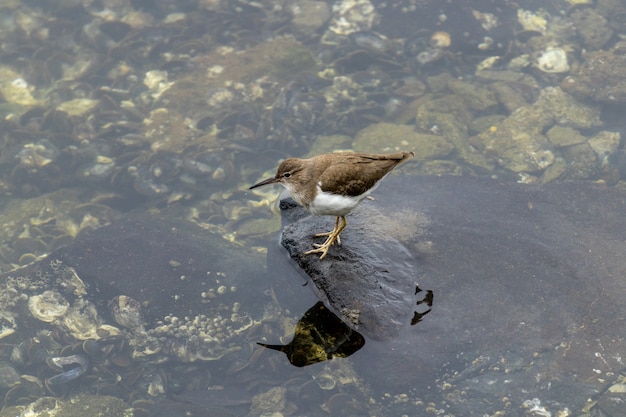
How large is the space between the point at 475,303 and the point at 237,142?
6329 mm

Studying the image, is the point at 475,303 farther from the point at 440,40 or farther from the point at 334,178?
the point at 440,40

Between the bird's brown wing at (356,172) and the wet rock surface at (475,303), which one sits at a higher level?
the bird's brown wing at (356,172)

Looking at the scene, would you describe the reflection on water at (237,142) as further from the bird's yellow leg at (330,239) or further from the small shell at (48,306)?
the bird's yellow leg at (330,239)

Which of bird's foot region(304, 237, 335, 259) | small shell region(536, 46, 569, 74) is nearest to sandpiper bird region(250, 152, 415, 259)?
bird's foot region(304, 237, 335, 259)

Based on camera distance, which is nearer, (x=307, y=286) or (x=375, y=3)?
(x=307, y=286)

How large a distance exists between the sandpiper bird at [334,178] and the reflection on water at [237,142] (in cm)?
128

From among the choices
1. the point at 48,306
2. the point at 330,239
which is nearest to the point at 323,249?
the point at 330,239

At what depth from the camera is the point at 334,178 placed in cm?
546

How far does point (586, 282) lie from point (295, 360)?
3.35 meters

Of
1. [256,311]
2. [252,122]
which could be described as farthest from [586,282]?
[252,122]

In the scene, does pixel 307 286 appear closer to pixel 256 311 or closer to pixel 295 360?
pixel 295 360

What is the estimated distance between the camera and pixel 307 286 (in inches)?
252

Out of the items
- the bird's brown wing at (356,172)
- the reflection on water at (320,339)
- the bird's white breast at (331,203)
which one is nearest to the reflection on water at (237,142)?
the reflection on water at (320,339)

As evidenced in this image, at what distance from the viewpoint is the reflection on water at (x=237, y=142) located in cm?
692
